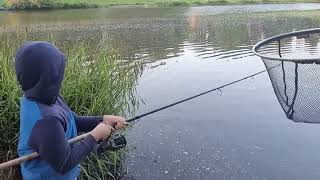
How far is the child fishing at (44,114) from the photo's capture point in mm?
2334

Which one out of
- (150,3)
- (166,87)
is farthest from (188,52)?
(150,3)

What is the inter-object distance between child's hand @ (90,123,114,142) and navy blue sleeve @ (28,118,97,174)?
199mm

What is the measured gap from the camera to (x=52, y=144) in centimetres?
233

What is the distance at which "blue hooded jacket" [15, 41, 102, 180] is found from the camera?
7.66 feet

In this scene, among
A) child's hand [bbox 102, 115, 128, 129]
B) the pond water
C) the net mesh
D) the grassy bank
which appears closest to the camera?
child's hand [bbox 102, 115, 128, 129]

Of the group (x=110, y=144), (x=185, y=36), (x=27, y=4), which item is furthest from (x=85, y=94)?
(x=27, y=4)

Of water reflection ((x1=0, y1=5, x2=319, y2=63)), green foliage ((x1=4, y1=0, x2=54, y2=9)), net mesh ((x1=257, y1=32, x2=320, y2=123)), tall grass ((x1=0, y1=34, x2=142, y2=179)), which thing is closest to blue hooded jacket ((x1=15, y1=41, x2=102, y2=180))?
net mesh ((x1=257, y1=32, x2=320, y2=123))

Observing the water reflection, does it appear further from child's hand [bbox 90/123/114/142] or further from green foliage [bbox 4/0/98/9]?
green foliage [bbox 4/0/98/9]

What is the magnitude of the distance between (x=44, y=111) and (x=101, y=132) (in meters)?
A: 0.40

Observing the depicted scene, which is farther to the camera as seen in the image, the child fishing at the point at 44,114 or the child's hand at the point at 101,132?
the child's hand at the point at 101,132

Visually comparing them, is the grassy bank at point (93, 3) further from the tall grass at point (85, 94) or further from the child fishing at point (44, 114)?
the child fishing at point (44, 114)

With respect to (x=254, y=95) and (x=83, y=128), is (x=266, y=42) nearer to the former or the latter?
(x=83, y=128)

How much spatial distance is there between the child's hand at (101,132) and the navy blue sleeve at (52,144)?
7.8 inches

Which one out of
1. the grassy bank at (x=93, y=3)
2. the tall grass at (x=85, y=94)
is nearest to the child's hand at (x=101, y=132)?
the tall grass at (x=85, y=94)
